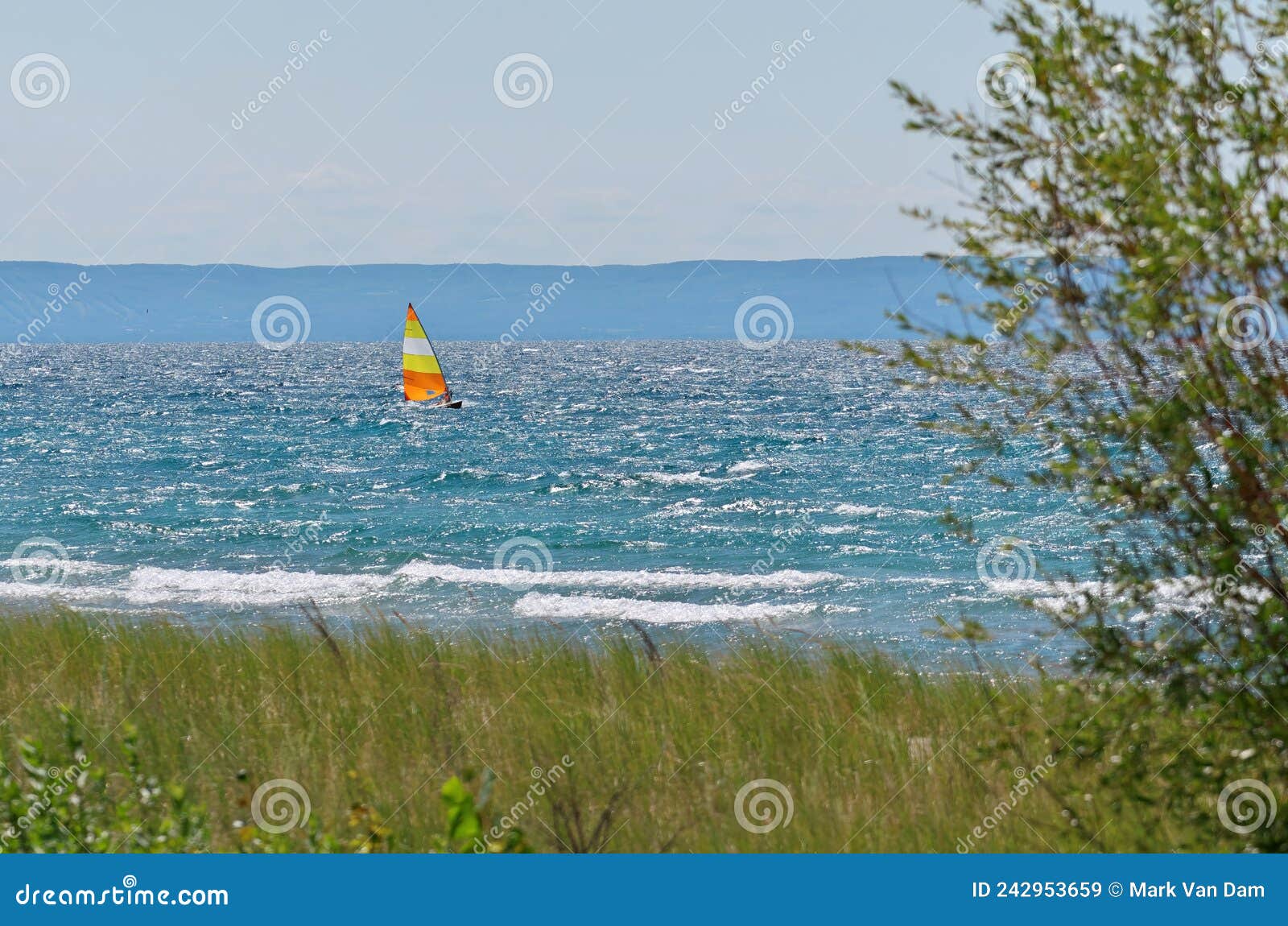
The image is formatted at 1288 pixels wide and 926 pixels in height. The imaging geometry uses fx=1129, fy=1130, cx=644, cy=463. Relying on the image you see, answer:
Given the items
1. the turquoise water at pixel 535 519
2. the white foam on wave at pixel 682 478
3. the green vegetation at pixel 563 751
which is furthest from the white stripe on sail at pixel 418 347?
the green vegetation at pixel 563 751

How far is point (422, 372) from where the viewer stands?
64250 millimetres

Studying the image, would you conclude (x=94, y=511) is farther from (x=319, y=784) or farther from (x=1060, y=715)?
(x=1060, y=715)

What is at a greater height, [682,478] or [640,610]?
[682,478]

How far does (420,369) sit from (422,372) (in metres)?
0.20

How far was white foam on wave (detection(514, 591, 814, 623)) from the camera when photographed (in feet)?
58.5

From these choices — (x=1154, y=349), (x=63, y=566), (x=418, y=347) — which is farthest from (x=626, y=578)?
(x=418, y=347)

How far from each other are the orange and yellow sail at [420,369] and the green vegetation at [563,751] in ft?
158

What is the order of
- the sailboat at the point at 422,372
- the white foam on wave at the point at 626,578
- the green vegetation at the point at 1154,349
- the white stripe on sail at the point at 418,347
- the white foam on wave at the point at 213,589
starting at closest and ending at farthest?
the green vegetation at the point at 1154,349 → the white foam on wave at the point at 213,589 → the white foam on wave at the point at 626,578 → the sailboat at the point at 422,372 → the white stripe on sail at the point at 418,347

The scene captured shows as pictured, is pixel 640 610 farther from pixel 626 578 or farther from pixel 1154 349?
pixel 1154 349

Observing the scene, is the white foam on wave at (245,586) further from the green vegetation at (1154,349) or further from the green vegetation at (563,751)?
the green vegetation at (1154,349)

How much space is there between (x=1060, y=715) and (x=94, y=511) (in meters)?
29.7

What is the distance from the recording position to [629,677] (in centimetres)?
996

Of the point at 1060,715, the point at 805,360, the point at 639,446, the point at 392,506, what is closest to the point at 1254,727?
the point at 1060,715

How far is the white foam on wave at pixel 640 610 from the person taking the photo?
17844 mm
